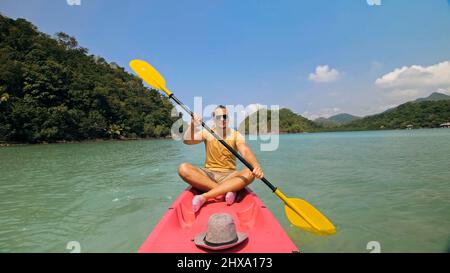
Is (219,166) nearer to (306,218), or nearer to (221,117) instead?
(221,117)

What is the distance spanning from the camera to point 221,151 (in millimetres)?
4148

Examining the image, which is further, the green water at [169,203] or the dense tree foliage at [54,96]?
the dense tree foliage at [54,96]

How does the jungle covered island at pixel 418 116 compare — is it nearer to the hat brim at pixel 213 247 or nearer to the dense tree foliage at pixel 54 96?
the dense tree foliage at pixel 54 96

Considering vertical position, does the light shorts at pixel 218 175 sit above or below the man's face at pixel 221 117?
below

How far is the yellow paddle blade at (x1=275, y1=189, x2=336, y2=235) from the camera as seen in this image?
3.62 metres

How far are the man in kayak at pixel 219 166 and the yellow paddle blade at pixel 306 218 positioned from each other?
0.65 meters

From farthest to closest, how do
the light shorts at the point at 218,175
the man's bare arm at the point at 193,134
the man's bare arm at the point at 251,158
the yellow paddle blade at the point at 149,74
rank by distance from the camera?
the yellow paddle blade at the point at 149,74 < the man's bare arm at the point at 193,134 < the light shorts at the point at 218,175 < the man's bare arm at the point at 251,158

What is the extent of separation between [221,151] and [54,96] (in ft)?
134

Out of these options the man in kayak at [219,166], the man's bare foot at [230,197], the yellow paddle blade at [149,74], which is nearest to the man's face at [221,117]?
the man in kayak at [219,166]

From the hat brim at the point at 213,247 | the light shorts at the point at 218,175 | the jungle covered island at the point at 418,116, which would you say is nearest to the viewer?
the hat brim at the point at 213,247

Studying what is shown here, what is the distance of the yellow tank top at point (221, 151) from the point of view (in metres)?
4.10

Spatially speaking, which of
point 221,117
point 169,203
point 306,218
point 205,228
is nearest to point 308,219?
point 306,218
